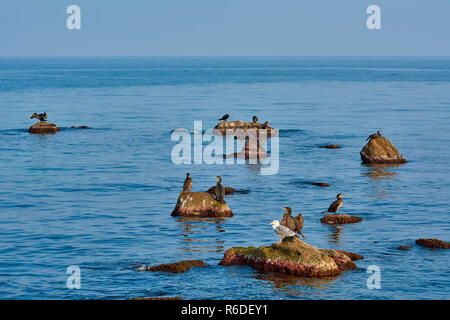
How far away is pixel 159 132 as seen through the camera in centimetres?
7956

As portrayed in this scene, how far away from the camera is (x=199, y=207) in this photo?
1480 inches

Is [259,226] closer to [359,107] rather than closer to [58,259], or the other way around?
[58,259]

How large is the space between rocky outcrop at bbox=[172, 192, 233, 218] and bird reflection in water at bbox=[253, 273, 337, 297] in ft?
34.7

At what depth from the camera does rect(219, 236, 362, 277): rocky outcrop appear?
2698cm

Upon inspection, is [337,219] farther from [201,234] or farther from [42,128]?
[42,128]

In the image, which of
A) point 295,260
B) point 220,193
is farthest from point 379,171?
point 295,260

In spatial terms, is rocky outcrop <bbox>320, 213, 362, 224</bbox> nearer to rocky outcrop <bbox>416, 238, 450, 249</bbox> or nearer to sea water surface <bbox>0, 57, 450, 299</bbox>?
sea water surface <bbox>0, 57, 450, 299</bbox>

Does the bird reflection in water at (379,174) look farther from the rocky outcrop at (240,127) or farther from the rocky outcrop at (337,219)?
the rocky outcrop at (240,127)

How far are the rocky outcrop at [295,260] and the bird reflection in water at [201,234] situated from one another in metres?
3.05

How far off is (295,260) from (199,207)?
37.0 ft

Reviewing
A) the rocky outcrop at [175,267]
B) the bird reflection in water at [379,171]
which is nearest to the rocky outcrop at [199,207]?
the rocky outcrop at [175,267]

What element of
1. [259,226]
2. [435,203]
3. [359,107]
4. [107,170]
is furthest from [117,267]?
[359,107]

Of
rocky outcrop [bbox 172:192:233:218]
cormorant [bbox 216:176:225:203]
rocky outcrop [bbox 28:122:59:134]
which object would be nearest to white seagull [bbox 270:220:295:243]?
cormorant [bbox 216:176:225:203]
